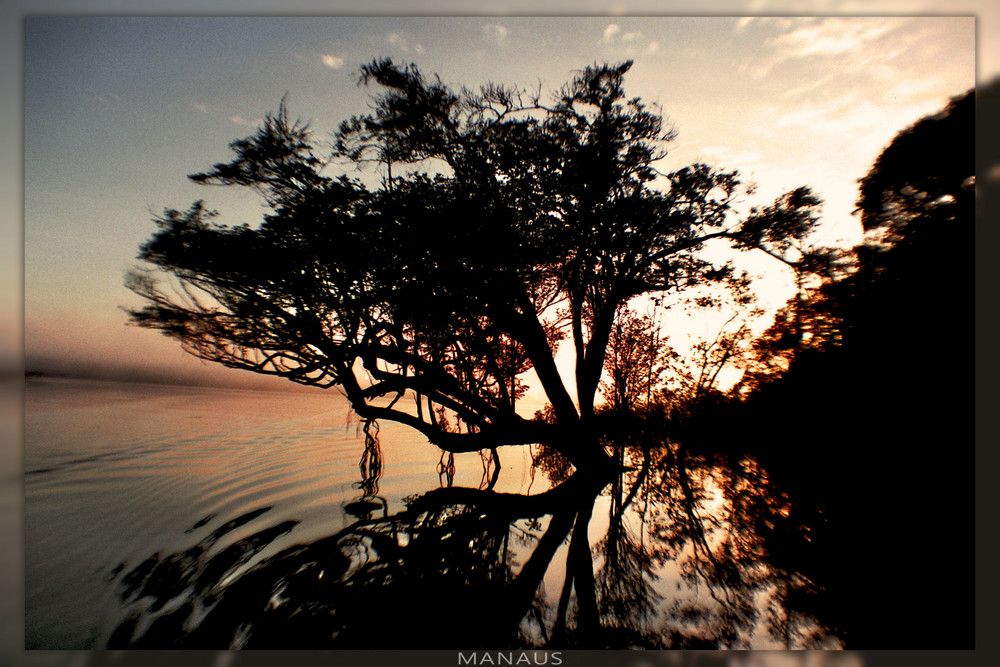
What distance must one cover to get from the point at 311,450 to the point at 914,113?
6.27 metres

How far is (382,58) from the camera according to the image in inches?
97.0

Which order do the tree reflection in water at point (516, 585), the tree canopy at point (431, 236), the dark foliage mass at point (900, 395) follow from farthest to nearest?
the tree canopy at point (431, 236) → the dark foliage mass at point (900, 395) → the tree reflection in water at point (516, 585)

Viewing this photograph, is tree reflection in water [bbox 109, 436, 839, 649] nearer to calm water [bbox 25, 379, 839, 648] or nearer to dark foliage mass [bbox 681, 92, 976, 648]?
calm water [bbox 25, 379, 839, 648]

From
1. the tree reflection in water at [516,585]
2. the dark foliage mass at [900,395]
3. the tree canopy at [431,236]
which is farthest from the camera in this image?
the tree canopy at [431,236]

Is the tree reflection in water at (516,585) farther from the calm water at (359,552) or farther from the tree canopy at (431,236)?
the tree canopy at (431,236)

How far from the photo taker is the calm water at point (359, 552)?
2004 millimetres

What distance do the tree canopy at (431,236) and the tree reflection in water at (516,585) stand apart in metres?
1.34

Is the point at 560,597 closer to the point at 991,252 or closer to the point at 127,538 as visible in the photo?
the point at 127,538

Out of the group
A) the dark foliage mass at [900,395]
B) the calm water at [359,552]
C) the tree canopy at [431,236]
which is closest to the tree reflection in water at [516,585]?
the calm water at [359,552]

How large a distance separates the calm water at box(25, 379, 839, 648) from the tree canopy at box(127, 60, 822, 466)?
1009 millimetres

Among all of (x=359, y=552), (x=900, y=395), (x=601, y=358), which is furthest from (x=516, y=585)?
(x=900, y=395)

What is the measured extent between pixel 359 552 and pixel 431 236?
2.39 m

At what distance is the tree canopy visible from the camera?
9.27 ft

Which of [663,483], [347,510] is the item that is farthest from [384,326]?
[663,483]
